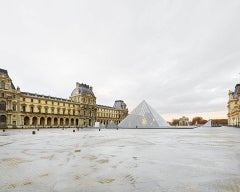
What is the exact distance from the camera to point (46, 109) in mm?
72812

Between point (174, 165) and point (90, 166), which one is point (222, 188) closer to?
point (174, 165)

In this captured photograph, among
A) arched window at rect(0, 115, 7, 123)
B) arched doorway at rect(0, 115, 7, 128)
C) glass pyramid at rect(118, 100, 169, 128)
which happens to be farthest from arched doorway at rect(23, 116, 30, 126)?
glass pyramid at rect(118, 100, 169, 128)

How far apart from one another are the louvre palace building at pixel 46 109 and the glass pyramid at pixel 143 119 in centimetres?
3027

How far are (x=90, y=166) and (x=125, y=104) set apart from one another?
388ft

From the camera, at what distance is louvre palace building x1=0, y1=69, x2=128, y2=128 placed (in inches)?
2308

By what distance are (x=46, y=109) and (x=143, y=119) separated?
37458 mm

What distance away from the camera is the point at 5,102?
58.2 meters

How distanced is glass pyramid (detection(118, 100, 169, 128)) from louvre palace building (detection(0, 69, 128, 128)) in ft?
99.3

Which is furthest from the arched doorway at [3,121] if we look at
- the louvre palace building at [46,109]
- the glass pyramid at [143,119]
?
the glass pyramid at [143,119]

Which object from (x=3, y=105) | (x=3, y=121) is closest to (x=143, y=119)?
(x=3, y=121)

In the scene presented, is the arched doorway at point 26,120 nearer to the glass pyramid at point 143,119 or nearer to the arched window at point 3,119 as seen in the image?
the arched window at point 3,119

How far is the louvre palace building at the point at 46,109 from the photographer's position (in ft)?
192

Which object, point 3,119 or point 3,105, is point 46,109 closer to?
point 3,105

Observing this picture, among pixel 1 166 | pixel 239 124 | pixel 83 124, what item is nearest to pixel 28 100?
pixel 83 124
